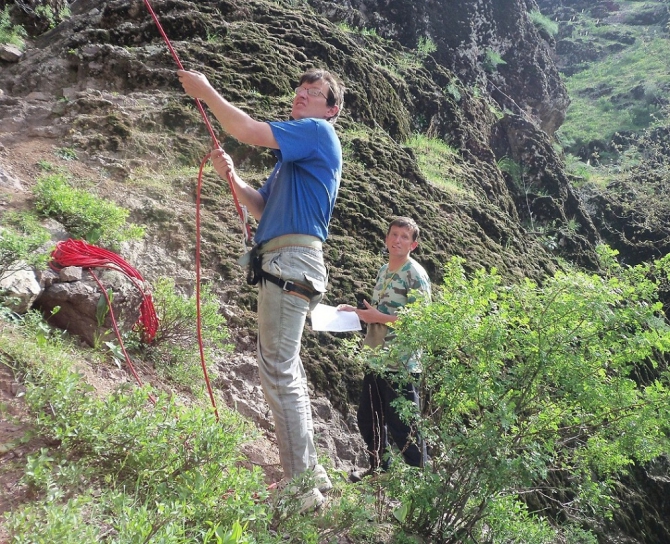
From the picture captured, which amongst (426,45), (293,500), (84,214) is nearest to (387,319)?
(293,500)

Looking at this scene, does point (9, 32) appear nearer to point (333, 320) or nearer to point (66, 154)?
point (66, 154)

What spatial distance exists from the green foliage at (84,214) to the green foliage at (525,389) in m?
2.33

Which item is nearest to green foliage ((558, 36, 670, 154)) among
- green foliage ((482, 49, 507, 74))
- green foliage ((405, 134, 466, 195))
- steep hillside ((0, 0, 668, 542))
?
green foliage ((482, 49, 507, 74))

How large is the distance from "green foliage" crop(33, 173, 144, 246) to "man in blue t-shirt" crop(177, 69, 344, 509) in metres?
1.63

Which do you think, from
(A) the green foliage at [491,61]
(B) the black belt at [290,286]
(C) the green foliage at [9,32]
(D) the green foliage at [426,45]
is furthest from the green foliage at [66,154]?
(A) the green foliage at [491,61]

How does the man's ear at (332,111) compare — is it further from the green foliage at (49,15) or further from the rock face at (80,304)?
the green foliage at (49,15)

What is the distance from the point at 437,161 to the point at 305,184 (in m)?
6.57

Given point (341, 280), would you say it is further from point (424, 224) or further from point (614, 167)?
point (614, 167)

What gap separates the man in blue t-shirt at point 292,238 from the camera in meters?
2.62

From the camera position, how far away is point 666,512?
5.70 meters

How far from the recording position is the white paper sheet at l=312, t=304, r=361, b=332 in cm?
343

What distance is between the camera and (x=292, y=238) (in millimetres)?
2740

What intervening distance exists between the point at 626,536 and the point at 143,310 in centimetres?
429

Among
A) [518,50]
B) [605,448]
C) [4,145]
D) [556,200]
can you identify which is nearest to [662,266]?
[605,448]
